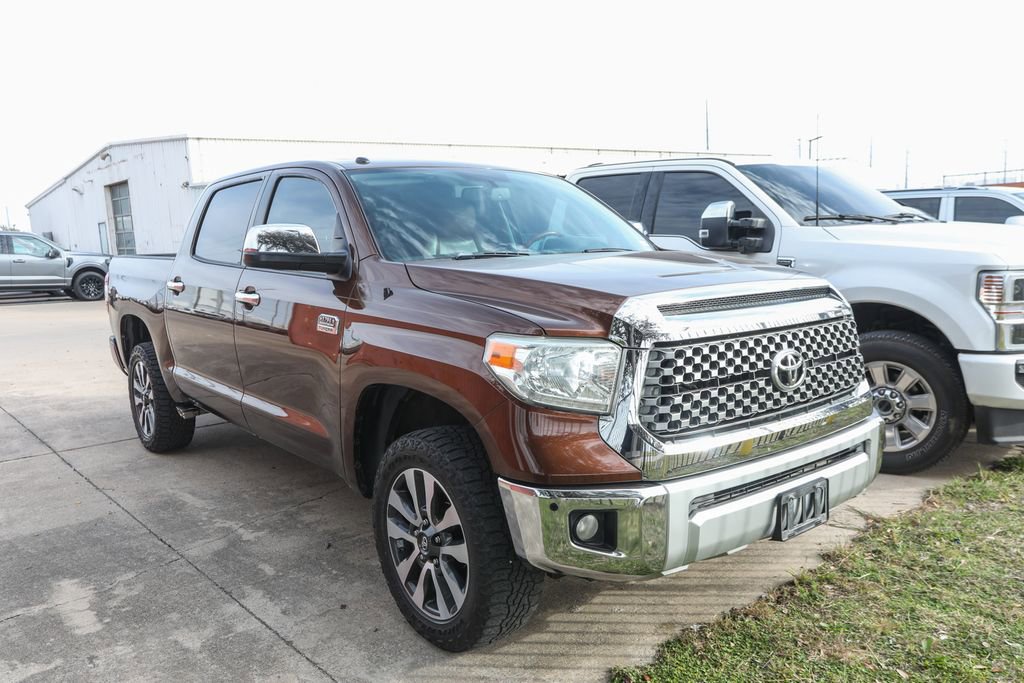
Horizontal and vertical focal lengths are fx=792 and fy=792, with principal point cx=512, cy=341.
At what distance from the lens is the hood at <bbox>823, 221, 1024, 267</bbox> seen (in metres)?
4.34

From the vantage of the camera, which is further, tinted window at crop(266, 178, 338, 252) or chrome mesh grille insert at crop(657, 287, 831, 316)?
tinted window at crop(266, 178, 338, 252)

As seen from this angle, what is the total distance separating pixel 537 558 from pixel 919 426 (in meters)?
3.15

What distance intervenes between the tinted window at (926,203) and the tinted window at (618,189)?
499 centimetres

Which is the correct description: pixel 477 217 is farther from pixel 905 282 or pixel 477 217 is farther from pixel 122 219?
pixel 122 219

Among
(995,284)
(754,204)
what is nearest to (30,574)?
(754,204)

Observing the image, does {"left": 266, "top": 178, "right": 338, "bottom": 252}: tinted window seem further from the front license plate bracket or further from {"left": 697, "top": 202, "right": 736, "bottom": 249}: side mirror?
{"left": 697, "top": 202, "right": 736, "bottom": 249}: side mirror

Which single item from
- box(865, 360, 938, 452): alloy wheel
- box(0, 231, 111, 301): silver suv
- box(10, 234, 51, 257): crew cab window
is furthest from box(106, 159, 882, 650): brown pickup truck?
box(10, 234, 51, 257): crew cab window

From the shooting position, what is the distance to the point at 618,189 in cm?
630

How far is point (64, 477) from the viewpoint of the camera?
506 cm

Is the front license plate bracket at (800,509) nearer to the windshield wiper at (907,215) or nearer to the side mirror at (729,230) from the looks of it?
the side mirror at (729,230)

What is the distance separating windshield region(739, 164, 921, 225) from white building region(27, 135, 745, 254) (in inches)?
639

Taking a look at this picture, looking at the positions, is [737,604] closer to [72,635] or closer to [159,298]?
[72,635]

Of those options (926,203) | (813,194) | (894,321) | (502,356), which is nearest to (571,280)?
(502,356)

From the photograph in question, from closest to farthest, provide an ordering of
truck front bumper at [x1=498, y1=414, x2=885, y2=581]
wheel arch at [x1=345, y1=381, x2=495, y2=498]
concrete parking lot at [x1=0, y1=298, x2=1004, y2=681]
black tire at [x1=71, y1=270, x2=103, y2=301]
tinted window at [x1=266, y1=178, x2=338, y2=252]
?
truck front bumper at [x1=498, y1=414, x2=885, y2=581] < concrete parking lot at [x1=0, y1=298, x2=1004, y2=681] < wheel arch at [x1=345, y1=381, x2=495, y2=498] < tinted window at [x1=266, y1=178, x2=338, y2=252] < black tire at [x1=71, y1=270, x2=103, y2=301]
